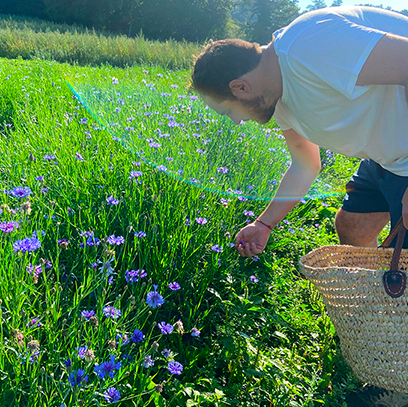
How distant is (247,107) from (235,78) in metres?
0.12

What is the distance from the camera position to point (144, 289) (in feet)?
5.46

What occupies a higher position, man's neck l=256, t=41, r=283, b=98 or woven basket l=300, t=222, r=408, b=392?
man's neck l=256, t=41, r=283, b=98

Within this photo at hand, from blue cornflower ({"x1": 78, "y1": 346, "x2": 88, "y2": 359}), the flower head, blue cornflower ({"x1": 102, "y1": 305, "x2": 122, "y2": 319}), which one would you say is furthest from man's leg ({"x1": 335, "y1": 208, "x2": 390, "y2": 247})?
blue cornflower ({"x1": 78, "y1": 346, "x2": 88, "y2": 359})

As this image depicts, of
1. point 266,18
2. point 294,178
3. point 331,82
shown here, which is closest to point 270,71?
point 331,82

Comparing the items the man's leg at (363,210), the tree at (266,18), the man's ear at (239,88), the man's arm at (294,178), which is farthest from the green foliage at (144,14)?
the man's ear at (239,88)

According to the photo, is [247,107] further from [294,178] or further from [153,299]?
[153,299]

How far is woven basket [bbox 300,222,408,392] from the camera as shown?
135 cm

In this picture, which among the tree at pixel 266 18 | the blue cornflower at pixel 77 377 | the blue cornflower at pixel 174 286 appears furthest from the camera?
the tree at pixel 266 18

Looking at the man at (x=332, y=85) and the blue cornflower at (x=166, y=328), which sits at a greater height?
the man at (x=332, y=85)

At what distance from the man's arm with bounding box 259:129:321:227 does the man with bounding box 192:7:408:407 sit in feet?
0.03

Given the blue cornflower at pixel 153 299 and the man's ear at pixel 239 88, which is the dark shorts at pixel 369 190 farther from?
the blue cornflower at pixel 153 299

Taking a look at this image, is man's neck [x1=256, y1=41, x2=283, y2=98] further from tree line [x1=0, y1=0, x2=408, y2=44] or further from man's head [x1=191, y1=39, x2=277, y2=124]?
tree line [x1=0, y1=0, x2=408, y2=44]

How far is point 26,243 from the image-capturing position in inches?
43.6

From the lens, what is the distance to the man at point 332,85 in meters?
1.13
